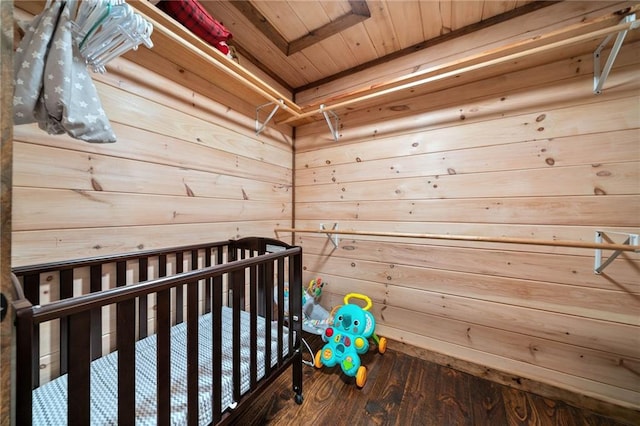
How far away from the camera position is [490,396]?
132 cm

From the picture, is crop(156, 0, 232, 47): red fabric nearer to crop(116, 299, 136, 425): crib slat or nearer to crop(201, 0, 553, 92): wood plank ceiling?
crop(201, 0, 553, 92): wood plank ceiling

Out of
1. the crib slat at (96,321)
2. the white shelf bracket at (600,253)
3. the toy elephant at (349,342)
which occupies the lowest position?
the toy elephant at (349,342)

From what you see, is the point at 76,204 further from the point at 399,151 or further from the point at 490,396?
the point at 490,396

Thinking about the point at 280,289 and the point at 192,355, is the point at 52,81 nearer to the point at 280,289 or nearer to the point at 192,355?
the point at 192,355

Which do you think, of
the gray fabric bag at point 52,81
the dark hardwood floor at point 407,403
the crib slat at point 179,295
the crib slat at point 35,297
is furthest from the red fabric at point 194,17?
the dark hardwood floor at point 407,403

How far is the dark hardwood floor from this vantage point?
117 cm

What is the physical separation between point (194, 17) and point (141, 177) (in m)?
0.83

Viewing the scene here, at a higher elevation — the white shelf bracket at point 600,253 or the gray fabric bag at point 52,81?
the gray fabric bag at point 52,81

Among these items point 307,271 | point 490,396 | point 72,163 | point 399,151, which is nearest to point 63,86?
point 72,163

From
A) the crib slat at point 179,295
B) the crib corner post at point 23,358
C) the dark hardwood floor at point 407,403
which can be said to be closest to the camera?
the crib corner post at point 23,358

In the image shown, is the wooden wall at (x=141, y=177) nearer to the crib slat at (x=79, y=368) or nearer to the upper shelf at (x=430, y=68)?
the upper shelf at (x=430, y=68)

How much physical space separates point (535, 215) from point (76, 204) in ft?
7.55

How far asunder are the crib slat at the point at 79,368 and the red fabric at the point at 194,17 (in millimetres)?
1335

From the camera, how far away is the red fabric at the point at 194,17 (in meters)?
1.13
